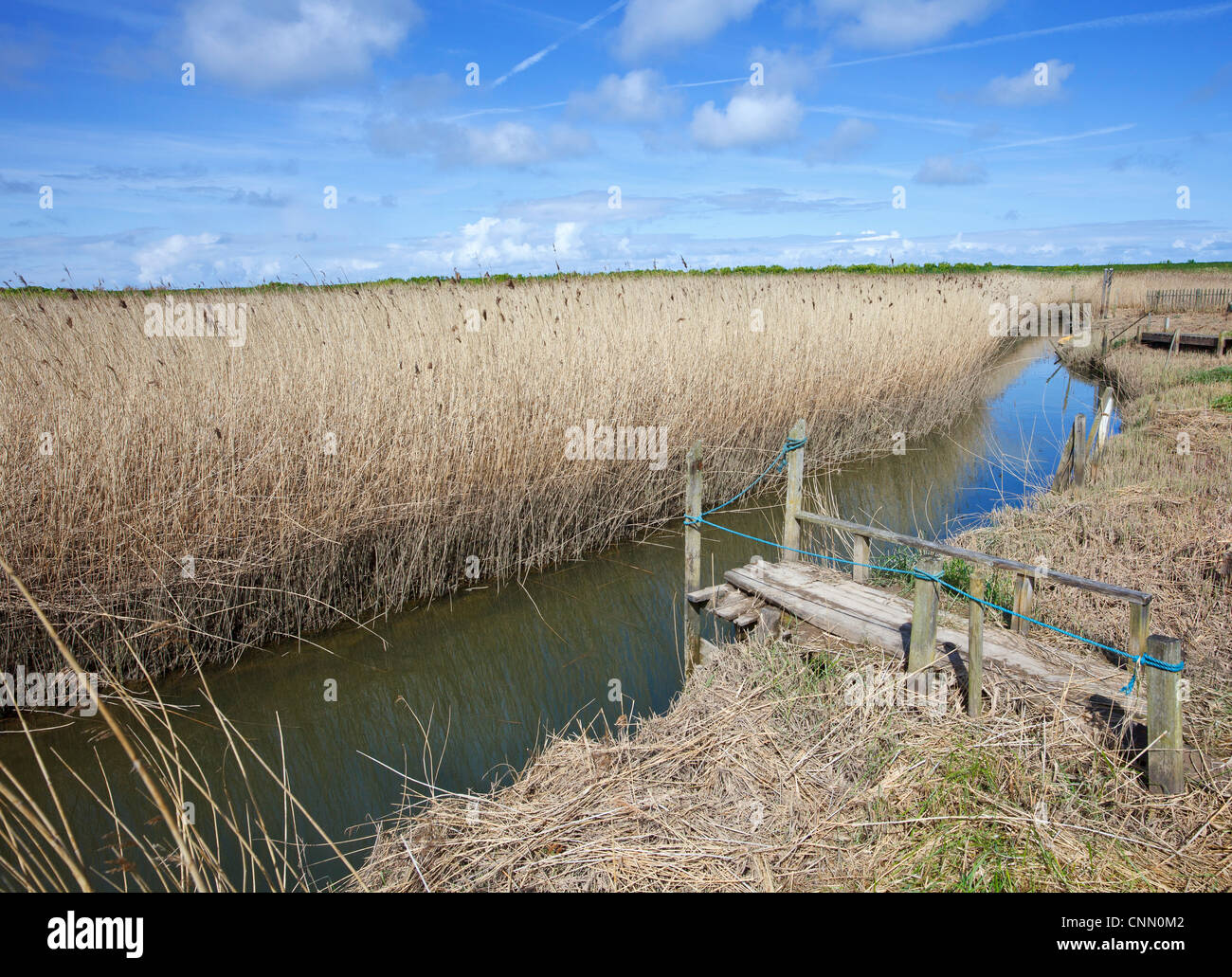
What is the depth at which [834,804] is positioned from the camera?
109 inches

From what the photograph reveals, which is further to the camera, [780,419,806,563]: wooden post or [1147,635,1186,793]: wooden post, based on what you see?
[780,419,806,563]: wooden post

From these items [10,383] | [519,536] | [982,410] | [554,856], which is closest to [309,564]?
→ [519,536]

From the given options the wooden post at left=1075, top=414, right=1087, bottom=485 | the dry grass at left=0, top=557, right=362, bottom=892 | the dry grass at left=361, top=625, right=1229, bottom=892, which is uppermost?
the wooden post at left=1075, top=414, right=1087, bottom=485

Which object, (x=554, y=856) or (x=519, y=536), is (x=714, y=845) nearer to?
(x=554, y=856)

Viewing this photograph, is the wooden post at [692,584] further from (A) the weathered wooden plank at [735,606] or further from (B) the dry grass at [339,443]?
(B) the dry grass at [339,443]

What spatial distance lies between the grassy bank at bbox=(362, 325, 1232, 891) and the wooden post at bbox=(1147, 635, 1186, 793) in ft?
0.21

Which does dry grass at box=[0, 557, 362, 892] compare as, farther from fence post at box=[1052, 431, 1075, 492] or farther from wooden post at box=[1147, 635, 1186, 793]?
fence post at box=[1052, 431, 1075, 492]

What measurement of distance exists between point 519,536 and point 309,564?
1.64m

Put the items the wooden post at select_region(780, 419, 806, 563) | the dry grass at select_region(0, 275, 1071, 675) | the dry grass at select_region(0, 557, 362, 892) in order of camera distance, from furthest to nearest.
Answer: the wooden post at select_region(780, 419, 806, 563) → the dry grass at select_region(0, 275, 1071, 675) → the dry grass at select_region(0, 557, 362, 892)

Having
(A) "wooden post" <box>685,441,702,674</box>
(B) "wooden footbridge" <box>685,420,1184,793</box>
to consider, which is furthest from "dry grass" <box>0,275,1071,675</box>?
(B) "wooden footbridge" <box>685,420,1184,793</box>

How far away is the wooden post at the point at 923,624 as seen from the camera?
3059mm

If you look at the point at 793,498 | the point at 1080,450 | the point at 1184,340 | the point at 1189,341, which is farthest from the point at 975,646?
the point at 1184,340

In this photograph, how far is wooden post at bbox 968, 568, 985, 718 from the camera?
2.91m

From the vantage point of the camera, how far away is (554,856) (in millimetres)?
2580
